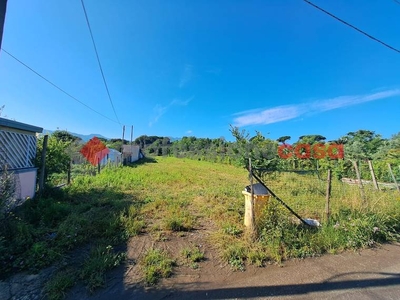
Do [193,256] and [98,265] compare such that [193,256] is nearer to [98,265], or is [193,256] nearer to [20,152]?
[98,265]

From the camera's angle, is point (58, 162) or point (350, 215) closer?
point (350, 215)

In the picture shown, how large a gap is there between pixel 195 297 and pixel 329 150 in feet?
66.3

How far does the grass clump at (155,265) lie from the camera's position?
2406 mm

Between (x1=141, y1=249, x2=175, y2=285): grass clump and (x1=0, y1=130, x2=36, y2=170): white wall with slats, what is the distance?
3.88 m

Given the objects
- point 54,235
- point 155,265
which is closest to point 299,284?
point 155,265

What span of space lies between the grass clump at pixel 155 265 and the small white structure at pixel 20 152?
3.54m

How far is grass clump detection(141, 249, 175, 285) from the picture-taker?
7.89ft

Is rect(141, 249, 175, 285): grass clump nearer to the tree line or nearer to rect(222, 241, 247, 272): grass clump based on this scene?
rect(222, 241, 247, 272): grass clump

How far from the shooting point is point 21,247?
9.29ft

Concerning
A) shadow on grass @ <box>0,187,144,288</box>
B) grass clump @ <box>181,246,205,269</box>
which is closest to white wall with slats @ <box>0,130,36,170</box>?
shadow on grass @ <box>0,187,144,288</box>

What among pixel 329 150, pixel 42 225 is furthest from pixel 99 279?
pixel 329 150

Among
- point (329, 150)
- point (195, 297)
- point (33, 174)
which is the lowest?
point (195, 297)

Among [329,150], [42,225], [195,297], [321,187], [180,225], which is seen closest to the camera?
[195,297]

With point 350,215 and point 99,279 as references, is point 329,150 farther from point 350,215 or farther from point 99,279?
point 99,279
